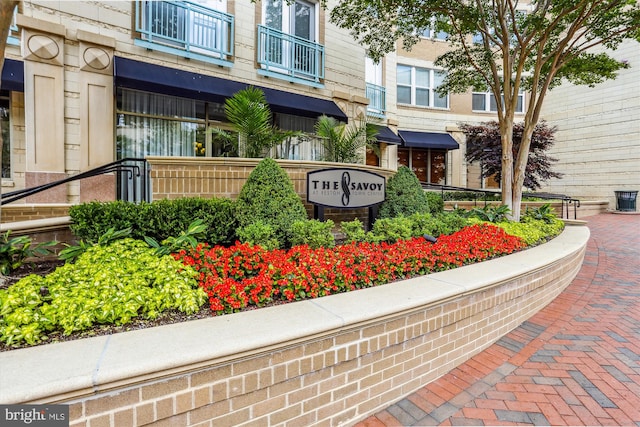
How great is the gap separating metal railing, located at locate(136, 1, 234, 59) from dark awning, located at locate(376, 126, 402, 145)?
6.55 m

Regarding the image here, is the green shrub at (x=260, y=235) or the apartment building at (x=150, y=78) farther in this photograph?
the apartment building at (x=150, y=78)

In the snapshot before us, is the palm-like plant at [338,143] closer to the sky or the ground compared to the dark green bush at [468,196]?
closer to the sky

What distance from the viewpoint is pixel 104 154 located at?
7.18 m

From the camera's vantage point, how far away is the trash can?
15.0 m

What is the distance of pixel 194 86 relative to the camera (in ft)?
25.6

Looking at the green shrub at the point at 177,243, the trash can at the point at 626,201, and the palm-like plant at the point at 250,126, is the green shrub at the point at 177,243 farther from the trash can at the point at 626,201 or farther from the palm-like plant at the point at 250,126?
the trash can at the point at 626,201

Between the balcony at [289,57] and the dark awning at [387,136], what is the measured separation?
3.78 meters

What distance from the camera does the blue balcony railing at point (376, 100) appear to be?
1392cm

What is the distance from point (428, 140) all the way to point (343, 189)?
11712 mm

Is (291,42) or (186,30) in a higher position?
(291,42)

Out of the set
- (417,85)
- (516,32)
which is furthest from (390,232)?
(417,85)

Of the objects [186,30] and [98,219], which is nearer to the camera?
[98,219]

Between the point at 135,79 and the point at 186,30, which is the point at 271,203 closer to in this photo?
the point at 135,79

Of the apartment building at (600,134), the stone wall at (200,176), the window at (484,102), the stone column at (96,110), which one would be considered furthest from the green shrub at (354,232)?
the apartment building at (600,134)
